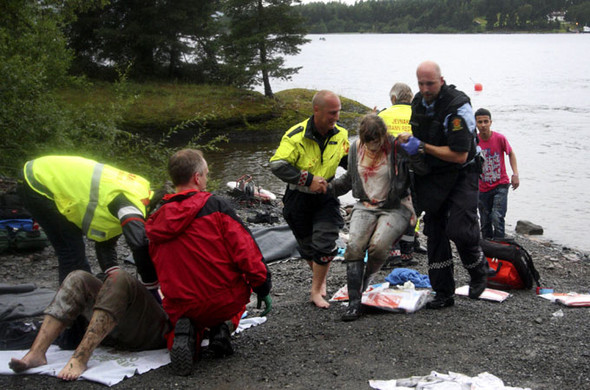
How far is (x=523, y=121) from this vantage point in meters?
32.5

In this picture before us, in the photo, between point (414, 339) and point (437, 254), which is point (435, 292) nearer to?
point (437, 254)

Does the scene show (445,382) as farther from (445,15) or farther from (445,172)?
(445,15)

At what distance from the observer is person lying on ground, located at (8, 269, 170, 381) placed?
162 inches

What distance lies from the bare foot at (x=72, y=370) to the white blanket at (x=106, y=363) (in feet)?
0.13

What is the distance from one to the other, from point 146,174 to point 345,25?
142738 mm

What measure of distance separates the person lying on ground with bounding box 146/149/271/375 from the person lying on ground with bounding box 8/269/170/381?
232mm

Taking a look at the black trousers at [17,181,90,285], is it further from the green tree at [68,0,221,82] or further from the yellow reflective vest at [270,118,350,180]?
the green tree at [68,0,221,82]

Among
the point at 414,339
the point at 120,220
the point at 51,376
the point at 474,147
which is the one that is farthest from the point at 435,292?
the point at 51,376

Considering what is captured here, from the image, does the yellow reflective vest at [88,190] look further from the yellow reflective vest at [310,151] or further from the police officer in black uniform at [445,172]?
the police officer in black uniform at [445,172]

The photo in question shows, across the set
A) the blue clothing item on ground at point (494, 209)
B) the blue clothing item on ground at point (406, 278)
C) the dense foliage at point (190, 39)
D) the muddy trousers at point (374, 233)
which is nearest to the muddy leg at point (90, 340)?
the muddy trousers at point (374, 233)

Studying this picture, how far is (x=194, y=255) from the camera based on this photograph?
4172mm

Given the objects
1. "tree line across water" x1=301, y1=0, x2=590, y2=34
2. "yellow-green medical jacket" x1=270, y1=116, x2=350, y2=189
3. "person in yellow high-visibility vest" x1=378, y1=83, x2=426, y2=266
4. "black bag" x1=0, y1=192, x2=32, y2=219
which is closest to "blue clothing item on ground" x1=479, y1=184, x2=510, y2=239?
"person in yellow high-visibility vest" x1=378, y1=83, x2=426, y2=266

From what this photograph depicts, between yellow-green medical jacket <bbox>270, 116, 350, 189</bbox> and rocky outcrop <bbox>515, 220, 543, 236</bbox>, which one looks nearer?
yellow-green medical jacket <bbox>270, 116, 350, 189</bbox>

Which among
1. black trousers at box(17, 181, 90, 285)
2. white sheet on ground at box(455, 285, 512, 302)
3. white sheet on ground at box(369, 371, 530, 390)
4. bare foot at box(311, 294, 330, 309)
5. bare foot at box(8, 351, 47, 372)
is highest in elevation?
black trousers at box(17, 181, 90, 285)
